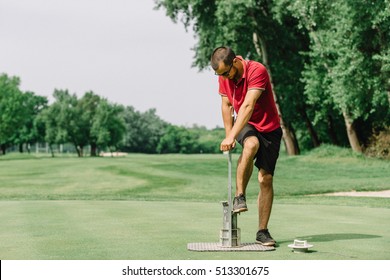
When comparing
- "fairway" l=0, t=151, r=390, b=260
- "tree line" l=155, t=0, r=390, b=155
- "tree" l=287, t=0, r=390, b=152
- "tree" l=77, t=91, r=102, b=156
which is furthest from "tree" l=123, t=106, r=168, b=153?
"fairway" l=0, t=151, r=390, b=260

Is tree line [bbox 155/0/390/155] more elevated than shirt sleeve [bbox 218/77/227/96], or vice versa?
tree line [bbox 155/0/390/155]

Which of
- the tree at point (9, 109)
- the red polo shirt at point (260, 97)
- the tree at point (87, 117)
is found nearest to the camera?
the red polo shirt at point (260, 97)

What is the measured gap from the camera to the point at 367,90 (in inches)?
1167

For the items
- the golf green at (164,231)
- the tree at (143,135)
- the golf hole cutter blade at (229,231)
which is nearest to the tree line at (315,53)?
the golf green at (164,231)

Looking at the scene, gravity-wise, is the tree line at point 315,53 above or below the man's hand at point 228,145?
above

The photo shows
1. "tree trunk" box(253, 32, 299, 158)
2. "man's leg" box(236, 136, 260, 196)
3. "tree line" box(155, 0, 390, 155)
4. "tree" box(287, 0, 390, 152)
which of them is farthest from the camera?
"tree trunk" box(253, 32, 299, 158)

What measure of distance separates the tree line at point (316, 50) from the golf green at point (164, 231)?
1829cm

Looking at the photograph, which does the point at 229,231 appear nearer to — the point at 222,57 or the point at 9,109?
the point at 222,57

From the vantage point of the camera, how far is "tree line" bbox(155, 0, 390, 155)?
94.2ft

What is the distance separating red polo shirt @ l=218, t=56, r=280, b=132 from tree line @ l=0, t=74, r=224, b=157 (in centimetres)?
7858

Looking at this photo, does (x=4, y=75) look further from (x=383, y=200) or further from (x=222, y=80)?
(x=222, y=80)

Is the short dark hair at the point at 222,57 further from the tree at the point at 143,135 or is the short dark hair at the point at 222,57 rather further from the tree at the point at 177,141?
the tree at the point at 143,135

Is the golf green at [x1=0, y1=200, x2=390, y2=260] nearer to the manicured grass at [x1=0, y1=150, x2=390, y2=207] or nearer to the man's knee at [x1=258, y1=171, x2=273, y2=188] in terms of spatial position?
the man's knee at [x1=258, y1=171, x2=273, y2=188]

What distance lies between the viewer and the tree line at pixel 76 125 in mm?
85875
